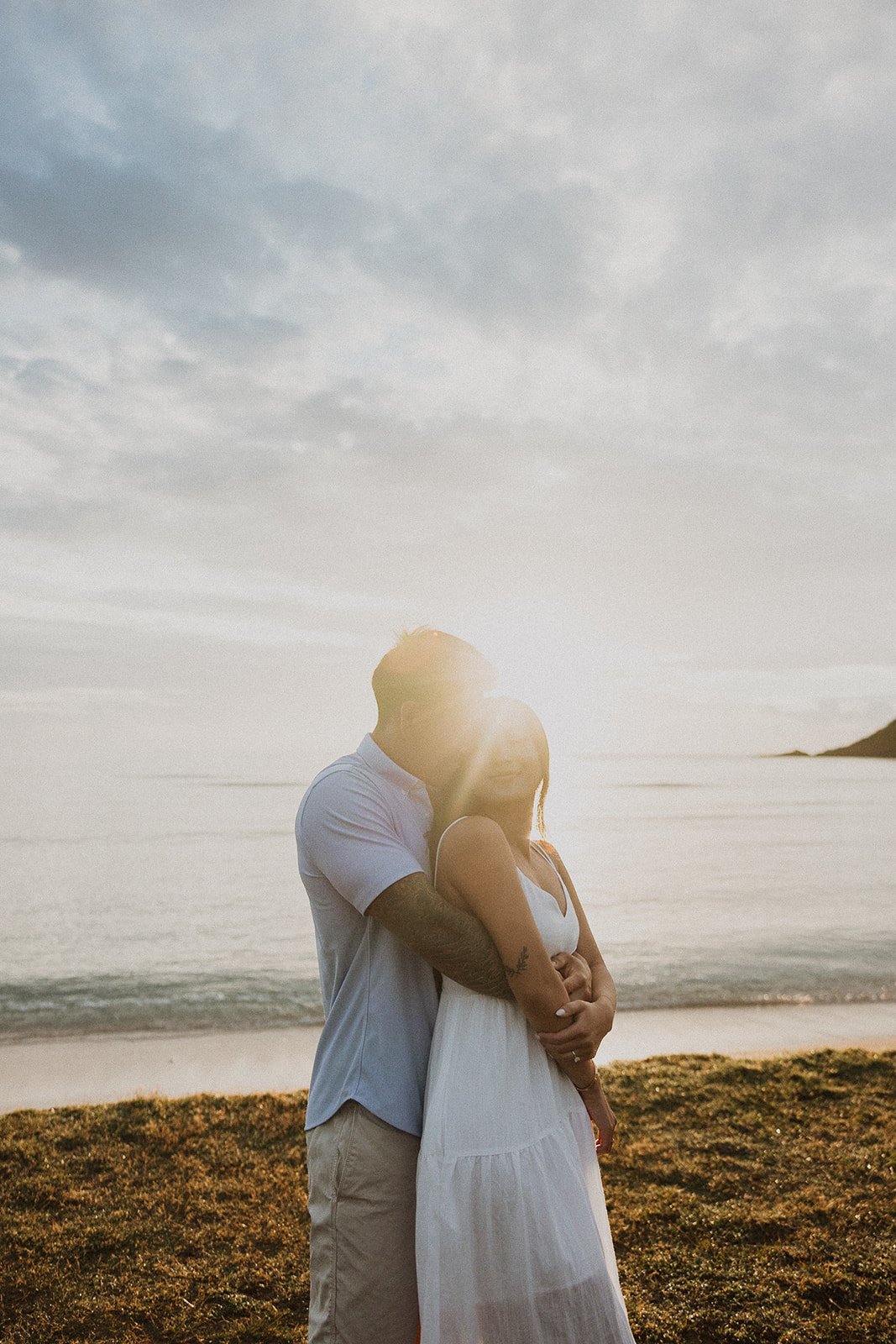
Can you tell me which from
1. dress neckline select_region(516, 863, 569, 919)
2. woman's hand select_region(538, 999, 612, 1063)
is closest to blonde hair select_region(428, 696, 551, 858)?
dress neckline select_region(516, 863, 569, 919)

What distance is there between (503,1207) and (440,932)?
70 centimetres

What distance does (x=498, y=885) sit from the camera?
99.5 inches

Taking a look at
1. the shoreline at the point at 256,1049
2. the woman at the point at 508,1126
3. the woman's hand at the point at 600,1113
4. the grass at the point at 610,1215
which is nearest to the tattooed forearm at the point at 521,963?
the woman at the point at 508,1126

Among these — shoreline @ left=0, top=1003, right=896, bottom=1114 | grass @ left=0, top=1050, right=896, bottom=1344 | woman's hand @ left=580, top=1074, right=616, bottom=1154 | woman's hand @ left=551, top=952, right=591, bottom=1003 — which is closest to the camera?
woman's hand @ left=551, top=952, right=591, bottom=1003

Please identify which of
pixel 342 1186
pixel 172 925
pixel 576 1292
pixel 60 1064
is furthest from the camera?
pixel 172 925

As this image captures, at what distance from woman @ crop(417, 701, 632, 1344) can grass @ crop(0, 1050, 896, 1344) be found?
2.15 meters

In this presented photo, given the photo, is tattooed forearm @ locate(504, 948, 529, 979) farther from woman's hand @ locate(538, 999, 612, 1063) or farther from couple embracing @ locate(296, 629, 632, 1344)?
woman's hand @ locate(538, 999, 612, 1063)

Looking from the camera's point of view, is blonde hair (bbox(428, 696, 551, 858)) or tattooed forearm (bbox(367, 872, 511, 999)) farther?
blonde hair (bbox(428, 696, 551, 858))

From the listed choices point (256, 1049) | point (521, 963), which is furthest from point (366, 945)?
point (256, 1049)

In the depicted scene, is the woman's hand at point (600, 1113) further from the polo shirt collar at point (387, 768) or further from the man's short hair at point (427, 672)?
the man's short hair at point (427, 672)

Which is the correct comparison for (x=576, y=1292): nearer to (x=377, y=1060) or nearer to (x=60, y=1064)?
(x=377, y=1060)

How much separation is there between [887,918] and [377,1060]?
17926 millimetres

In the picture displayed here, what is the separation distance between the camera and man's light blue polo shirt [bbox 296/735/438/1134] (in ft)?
8.43

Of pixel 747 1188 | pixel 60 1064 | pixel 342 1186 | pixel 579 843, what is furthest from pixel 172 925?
pixel 579 843
